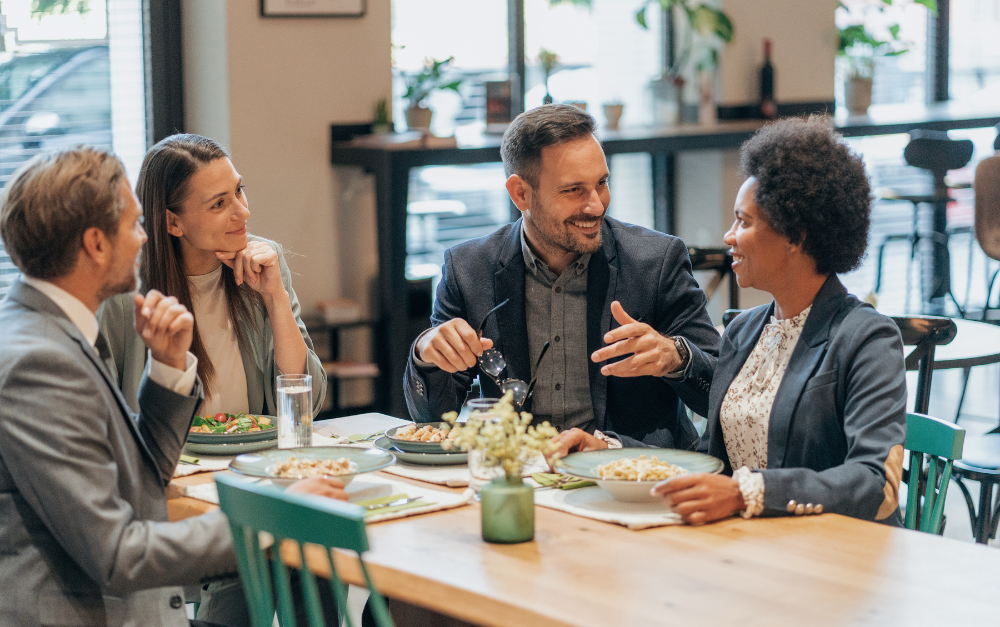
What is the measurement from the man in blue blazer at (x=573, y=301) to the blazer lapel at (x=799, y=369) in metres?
0.37

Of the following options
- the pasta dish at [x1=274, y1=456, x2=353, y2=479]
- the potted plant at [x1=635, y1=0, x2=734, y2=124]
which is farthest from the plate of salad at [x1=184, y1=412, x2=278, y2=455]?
the potted plant at [x1=635, y1=0, x2=734, y2=124]

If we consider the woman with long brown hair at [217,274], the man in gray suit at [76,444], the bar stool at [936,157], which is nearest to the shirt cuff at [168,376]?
the man in gray suit at [76,444]

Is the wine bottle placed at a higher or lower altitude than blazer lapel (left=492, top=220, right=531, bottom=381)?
higher

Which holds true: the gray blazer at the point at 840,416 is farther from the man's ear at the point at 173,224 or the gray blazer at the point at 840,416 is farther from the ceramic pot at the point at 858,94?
the ceramic pot at the point at 858,94

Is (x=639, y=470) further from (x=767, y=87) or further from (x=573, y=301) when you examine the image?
(x=767, y=87)

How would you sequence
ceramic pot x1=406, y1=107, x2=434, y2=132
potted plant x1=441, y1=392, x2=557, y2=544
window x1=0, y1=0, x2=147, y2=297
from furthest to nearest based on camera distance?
ceramic pot x1=406, y1=107, x2=434, y2=132 → window x1=0, y1=0, x2=147, y2=297 → potted plant x1=441, y1=392, x2=557, y2=544

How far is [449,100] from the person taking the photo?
5.42m

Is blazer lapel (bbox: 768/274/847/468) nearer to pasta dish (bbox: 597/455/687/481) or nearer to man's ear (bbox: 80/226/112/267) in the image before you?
pasta dish (bbox: 597/455/687/481)

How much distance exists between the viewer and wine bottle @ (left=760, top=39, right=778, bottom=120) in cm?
603

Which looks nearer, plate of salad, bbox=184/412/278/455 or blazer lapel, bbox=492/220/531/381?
plate of salad, bbox=184/412/278/455

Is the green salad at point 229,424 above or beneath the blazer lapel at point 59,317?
beneath

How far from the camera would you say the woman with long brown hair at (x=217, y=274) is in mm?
2404

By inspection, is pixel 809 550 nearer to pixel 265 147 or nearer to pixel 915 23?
pixel 265 147

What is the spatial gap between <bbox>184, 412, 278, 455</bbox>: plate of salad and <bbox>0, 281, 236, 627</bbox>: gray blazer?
44cm
